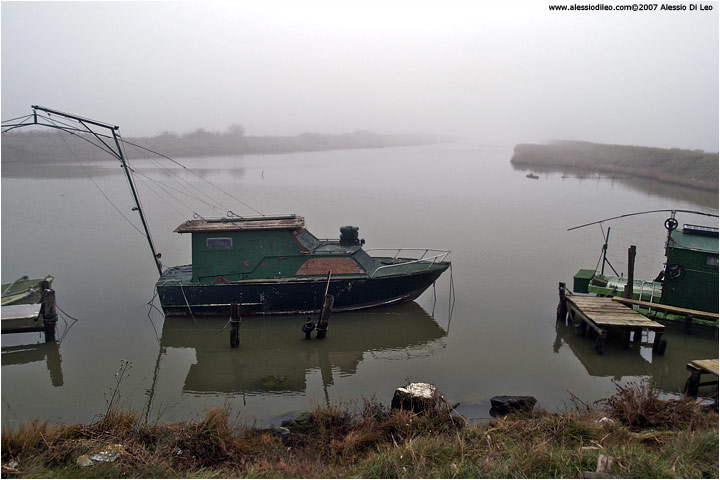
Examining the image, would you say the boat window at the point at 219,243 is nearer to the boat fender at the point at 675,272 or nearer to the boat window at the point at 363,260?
the boat window at the point at 363,260

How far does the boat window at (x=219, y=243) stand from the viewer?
46.9ft

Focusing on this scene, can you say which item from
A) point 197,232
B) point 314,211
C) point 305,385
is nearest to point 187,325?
point 197,232

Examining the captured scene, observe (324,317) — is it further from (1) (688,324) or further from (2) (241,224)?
(1) (688,324)

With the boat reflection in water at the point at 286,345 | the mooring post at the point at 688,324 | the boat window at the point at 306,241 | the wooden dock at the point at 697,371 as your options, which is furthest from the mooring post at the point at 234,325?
the mooring post at the point at 688,324

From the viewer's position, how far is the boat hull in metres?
14.3

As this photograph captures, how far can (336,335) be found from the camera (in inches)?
547

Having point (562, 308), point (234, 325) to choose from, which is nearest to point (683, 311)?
point (562, 308)

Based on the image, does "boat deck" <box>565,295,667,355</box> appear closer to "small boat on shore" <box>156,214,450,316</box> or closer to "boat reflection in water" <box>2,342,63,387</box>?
"small boat on shore" <box>156,214,450,316</box>

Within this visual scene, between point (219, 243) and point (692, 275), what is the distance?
12852 millimetres

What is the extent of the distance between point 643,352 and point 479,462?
7.98 m

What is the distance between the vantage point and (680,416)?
8.37 meters

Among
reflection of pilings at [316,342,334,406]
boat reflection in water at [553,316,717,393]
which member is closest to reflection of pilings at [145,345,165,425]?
reflection of pilings at [316,342,334,406]

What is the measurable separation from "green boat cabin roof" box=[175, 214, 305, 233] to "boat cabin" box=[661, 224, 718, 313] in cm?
1016

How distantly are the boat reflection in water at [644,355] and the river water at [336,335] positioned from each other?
5 centimetres
